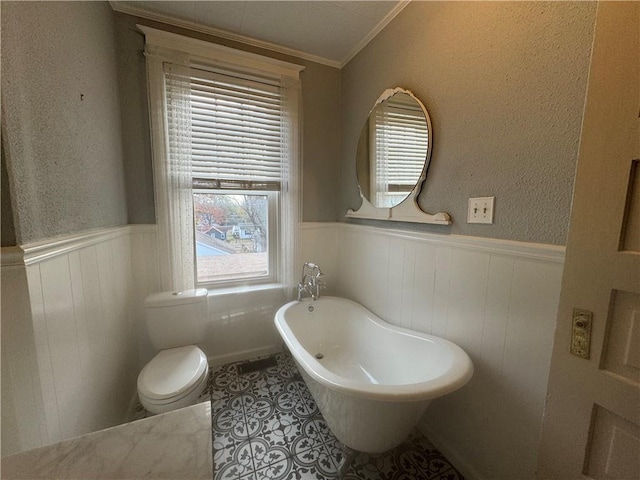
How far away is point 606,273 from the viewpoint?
0.62m

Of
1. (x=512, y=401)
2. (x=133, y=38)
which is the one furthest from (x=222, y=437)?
(x=133, y=38)

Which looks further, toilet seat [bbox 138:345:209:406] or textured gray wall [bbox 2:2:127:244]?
toilet seat [bbox 138:345:209:406]

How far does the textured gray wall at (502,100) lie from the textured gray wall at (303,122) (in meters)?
0.76

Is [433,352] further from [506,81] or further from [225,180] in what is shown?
[225,180]

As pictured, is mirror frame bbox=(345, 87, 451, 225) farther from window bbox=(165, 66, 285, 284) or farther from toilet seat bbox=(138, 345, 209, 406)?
toilet seat bbox=(138, 345, 209, 406)

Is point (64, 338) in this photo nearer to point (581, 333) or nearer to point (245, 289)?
point (245, 289)

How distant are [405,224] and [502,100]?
77cm

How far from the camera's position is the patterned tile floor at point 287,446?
1.23m

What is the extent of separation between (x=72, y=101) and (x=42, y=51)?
0.23 metres

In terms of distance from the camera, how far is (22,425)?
0.78 meters

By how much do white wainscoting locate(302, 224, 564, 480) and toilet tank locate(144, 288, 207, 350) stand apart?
1.27 m

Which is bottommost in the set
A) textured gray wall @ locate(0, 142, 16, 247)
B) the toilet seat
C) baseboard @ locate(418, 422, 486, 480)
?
baseboard @ locate(418, 422, 486, 480)

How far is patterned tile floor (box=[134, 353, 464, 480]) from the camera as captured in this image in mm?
1228

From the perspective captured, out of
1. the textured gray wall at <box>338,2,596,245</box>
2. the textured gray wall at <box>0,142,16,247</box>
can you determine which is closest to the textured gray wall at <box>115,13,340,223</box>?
the textured gray wall at <box>338,2,596,245</box>
